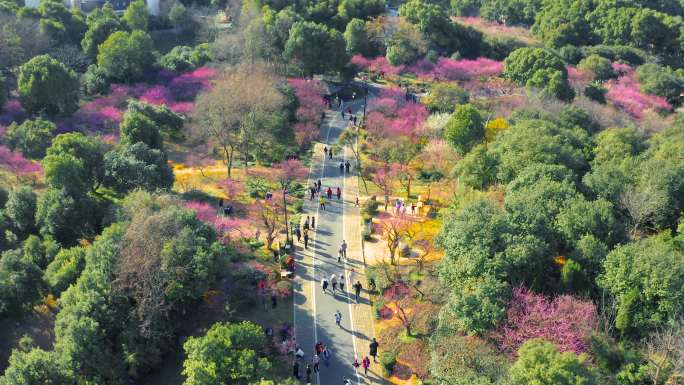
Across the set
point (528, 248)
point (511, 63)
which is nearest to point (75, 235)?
point (528, 248)

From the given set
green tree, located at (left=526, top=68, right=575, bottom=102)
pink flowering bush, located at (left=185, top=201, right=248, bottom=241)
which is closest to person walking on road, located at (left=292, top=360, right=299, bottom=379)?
pink flowering bush, located at (left=185, top=201, right=248, bottom=241)

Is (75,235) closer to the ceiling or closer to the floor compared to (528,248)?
closer to the floor

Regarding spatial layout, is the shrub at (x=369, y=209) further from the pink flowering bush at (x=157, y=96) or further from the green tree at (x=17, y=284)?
the pink flowering bush at (x=157, y=96)

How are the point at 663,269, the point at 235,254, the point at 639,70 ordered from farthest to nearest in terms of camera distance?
the point at 639,70 → the point at 235,254 → the point at 663,269

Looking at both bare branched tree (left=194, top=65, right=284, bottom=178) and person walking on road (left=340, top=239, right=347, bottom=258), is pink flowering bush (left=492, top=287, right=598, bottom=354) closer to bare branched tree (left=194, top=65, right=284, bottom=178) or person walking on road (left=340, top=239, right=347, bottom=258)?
person walking on road (left=340, top=239, right=347, bottom=258)

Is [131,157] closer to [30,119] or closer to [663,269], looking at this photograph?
[30,119]
